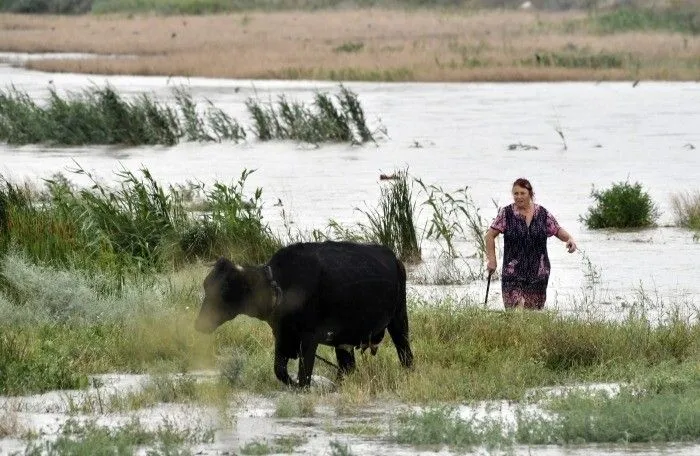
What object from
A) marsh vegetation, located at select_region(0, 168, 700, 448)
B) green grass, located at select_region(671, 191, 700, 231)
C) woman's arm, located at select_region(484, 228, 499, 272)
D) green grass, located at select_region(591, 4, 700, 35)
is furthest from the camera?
green grass, located at select_region(591, 4, 700, 35)

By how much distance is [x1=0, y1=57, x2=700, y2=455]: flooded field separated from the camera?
28.4ft

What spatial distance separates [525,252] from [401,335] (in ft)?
7.55

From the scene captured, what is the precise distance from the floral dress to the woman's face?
0.10m

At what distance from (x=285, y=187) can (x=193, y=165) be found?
15.3ft

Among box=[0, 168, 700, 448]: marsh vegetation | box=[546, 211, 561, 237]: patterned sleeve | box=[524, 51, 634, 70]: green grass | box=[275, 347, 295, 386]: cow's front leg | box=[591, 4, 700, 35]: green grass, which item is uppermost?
box=[591, 4, 700, 35]: green grass

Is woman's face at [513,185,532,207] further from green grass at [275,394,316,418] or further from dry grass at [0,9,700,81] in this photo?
dry grass at [0,9,700,81]

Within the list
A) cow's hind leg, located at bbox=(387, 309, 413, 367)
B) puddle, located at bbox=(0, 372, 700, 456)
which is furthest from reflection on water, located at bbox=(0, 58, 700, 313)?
puddle, located at bbox=(0, 372, 700, 456)

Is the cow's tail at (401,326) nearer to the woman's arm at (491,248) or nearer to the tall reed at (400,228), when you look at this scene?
the woman's arm at (491,248)

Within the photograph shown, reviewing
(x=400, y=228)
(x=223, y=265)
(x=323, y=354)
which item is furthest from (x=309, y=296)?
(x=400, y=228)

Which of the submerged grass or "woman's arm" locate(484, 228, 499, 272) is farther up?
"woman's arm" locate(484, 228, 499, 272)

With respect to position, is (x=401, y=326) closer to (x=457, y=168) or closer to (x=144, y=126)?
(x=457, y=168)

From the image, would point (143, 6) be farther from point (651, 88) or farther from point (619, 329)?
point (619, 329)

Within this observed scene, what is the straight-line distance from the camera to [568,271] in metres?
15.4

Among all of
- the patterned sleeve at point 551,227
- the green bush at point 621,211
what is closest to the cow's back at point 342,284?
the patterned sleeve at point 551,227
